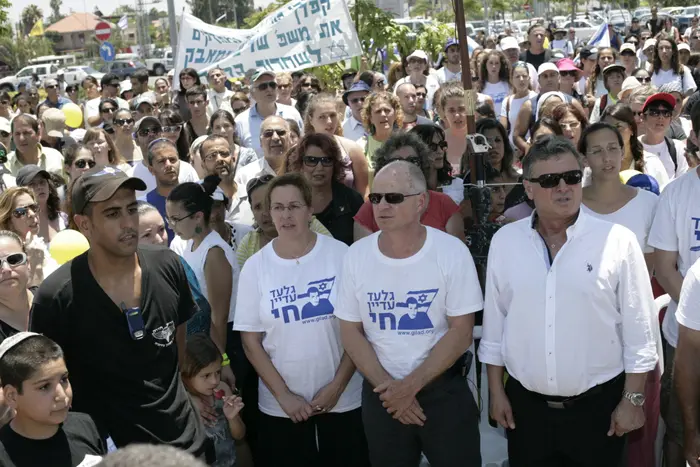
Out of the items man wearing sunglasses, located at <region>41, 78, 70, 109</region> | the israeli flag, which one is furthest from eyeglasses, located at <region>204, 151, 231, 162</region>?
the israeli flag

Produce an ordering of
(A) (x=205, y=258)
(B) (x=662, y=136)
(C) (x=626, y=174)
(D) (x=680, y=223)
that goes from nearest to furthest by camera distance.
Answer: (D) (x=680, y=223) → (A) (x=205, y=258) → (C) (x=626, y=174) → (B) (x=662, y=136)

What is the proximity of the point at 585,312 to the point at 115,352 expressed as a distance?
6.53 feet

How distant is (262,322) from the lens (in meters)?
4.23

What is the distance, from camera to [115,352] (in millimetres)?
3365

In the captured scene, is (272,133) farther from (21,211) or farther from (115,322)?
(115,322)

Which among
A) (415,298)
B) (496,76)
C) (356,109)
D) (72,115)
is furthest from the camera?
(72,115)

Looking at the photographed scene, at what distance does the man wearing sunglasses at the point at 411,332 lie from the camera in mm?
3873

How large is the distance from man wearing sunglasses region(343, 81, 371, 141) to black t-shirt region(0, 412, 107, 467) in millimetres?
5334

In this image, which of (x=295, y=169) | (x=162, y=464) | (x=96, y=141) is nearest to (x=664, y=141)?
(x=295, y=169)

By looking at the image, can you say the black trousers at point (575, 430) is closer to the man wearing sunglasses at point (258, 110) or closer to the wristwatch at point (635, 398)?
the wristwatch at point (635, 398)

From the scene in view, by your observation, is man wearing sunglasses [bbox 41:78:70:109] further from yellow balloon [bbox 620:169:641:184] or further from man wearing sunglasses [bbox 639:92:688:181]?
yellow balloon [bbox 620:169:641:184]

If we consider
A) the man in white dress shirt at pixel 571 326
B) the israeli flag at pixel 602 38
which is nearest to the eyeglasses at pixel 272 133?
the man in white dress shirt at pixel 571 326

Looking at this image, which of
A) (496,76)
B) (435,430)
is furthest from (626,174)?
(496,76)

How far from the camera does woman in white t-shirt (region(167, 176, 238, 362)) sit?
474 centimetres
